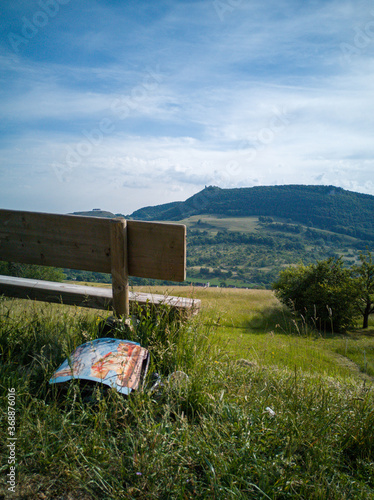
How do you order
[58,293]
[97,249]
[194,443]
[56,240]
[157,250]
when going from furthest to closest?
[58,293] → [56,240] → [97,249] → [157,250] → [194,443]

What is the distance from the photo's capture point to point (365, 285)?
63.3ft

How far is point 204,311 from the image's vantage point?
387 centimetres

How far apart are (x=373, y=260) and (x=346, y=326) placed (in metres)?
4.89

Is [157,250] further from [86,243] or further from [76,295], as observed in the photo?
[76,295]

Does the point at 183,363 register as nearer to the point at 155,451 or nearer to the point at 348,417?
the point at 155,451

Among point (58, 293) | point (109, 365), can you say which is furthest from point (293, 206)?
point (109, 365)

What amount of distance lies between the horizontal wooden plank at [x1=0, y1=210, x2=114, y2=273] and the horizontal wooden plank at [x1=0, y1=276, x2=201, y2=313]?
0.35m

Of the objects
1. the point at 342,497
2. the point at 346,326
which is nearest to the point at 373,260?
the point at 346,326

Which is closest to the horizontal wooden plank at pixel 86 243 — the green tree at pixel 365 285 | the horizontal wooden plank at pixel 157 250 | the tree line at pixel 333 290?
the horizontal wooden plank at pixel 157 250

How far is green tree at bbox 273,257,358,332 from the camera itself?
1770cm

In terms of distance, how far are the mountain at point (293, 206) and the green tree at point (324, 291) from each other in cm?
10568

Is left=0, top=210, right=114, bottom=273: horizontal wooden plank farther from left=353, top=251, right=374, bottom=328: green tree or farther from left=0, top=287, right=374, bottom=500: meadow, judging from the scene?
left=353, top=251, right=374, bottom=328: green tree

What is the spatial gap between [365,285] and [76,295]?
19.5 metres

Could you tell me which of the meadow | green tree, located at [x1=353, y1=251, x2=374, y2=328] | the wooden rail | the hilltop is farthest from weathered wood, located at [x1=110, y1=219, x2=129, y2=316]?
the hilltop
